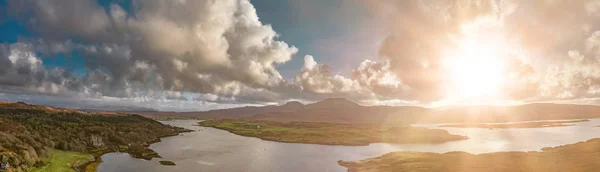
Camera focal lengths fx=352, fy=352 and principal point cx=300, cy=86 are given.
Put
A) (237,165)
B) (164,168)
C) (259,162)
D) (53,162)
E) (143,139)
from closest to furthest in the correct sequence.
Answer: (53,162)
(164,168)
(237,165)
(259,162)
(143,139)

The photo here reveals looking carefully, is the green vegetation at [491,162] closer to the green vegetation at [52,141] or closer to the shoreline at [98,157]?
the shoreline at [98,157]

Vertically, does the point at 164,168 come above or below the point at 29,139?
below

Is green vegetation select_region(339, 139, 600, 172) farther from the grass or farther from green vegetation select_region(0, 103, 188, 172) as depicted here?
green vegetation select_region(0, 103, 188, 172)

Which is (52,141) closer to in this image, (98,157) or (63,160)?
(98,157)

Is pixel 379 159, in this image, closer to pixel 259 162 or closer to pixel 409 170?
pixel 409 170

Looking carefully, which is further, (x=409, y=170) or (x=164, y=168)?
(x=164, y=168)

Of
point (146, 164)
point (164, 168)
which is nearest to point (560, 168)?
point (164, 168)
